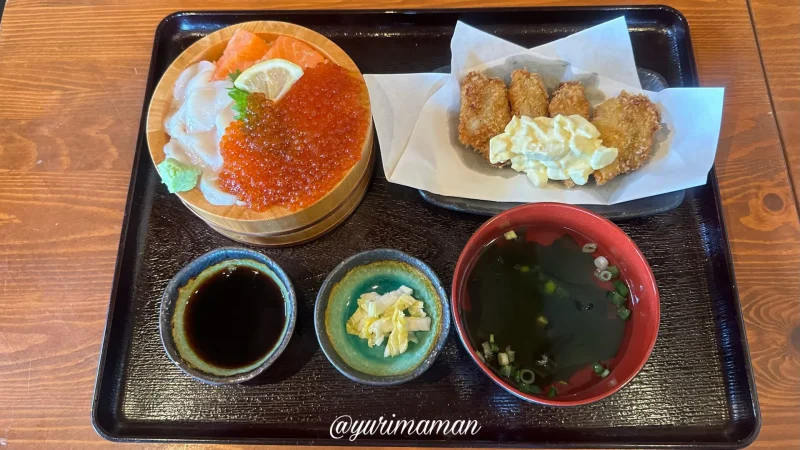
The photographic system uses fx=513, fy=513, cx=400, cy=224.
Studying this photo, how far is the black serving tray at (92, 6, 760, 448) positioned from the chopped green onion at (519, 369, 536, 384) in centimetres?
13

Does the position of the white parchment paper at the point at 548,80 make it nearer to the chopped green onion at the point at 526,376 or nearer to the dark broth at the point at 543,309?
the dark broth at the point at 543,309

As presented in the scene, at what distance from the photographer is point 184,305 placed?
62.4 inches

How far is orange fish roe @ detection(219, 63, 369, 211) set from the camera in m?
1.54

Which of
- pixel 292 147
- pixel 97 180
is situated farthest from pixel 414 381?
pixel 97 180

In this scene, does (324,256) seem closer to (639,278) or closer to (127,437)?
(127,437)

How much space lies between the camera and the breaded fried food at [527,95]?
1.78 metres

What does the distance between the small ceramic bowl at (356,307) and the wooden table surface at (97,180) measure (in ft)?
2.59

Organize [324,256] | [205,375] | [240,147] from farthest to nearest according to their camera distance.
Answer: [324,256] → [240,147] → [205,375]

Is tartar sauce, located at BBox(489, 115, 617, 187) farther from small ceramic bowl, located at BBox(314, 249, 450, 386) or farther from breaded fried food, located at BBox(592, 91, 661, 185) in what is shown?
small ceramic bowl, located at BBox(314, 249, 450, 386)

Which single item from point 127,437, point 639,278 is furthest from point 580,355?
point 127,437

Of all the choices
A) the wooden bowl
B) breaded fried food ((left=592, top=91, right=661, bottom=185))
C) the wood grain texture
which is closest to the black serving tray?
the wooden bowl

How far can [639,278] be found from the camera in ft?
4.93

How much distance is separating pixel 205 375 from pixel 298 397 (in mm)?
286

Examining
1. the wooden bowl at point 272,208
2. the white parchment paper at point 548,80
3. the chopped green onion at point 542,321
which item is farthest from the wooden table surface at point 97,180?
the chopped green onion at point 542,321
